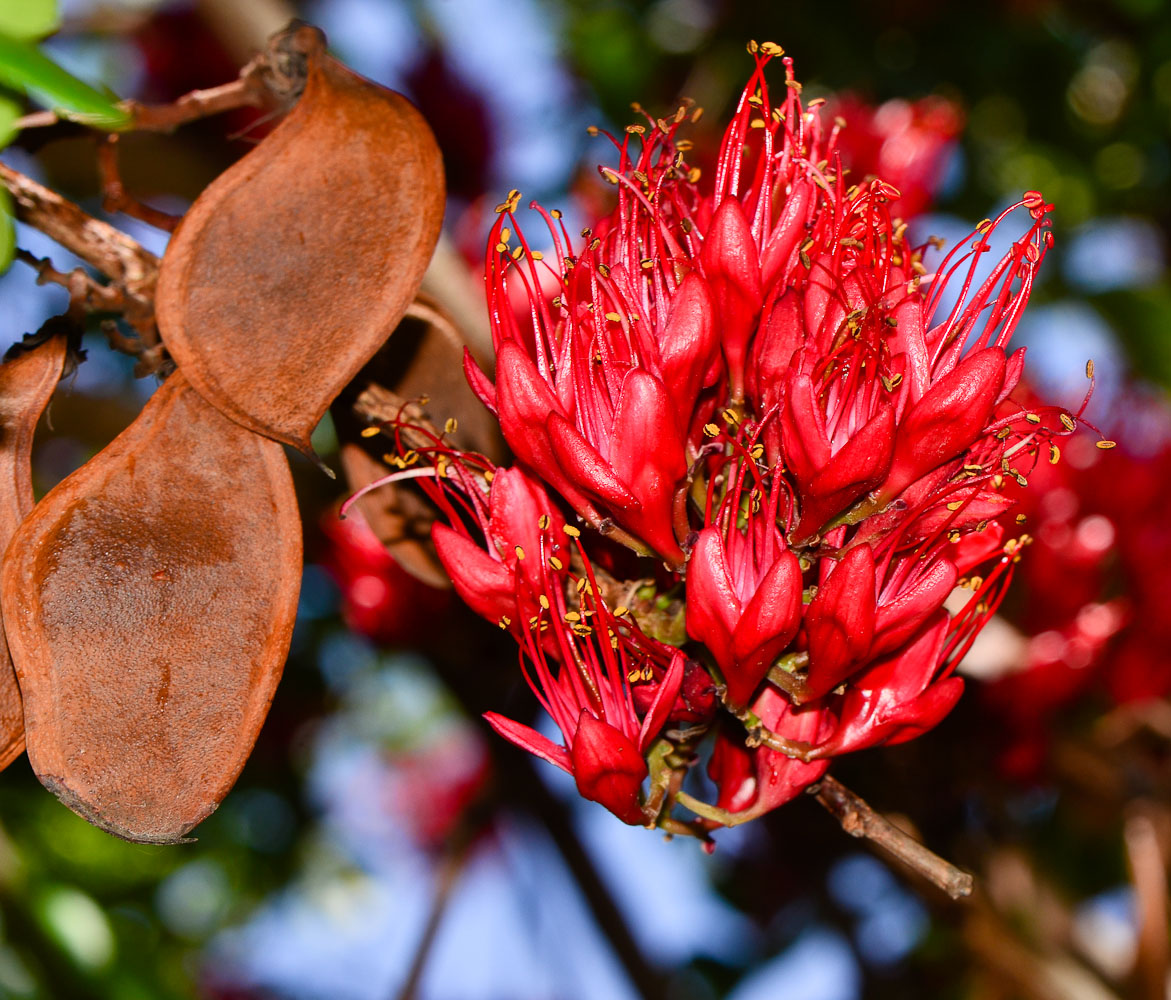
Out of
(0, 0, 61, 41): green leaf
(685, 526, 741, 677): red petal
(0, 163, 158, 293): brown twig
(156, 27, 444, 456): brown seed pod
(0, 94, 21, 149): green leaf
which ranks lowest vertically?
(685, 526, 741, 677): red petal

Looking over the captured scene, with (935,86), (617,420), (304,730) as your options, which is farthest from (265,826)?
(935,86)

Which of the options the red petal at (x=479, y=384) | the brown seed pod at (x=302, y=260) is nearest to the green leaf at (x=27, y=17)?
the brown seed pod at (x=302, y=260)

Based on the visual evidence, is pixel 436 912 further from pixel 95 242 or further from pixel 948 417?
A: pixel 948 417

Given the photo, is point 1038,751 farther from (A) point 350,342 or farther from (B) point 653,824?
(A) point 350,342

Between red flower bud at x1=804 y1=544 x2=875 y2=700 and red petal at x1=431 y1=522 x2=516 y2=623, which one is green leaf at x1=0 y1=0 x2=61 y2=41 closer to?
red petal at x1=431 y1=522 x2=516 y2=623

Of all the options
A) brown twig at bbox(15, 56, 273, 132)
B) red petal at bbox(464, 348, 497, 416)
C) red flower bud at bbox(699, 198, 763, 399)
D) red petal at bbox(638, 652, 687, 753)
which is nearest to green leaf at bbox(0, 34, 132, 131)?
brown twig at bbox(15, 56, 273, 132)
